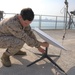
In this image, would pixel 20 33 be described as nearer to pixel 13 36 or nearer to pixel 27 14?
pixel 13 36

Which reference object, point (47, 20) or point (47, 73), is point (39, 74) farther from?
point (47, 20)

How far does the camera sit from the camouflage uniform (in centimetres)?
330

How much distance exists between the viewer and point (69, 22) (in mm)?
10789

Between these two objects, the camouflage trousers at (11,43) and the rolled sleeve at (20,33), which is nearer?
the rolled sleeve at (20,33)

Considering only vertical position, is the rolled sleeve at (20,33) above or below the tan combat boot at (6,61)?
above

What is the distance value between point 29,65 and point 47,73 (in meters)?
0.41

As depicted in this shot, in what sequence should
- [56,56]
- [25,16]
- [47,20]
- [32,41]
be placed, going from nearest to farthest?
[25,16], [32,41], [56,56], [47,20]

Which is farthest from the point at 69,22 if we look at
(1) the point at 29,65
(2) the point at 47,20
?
(1) the point at 29,65

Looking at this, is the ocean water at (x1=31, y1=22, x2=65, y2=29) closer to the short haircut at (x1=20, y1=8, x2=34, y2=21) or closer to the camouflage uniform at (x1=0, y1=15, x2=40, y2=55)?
the camouflage uniform at (x1=0, y1=15, x2=40, y2=55)

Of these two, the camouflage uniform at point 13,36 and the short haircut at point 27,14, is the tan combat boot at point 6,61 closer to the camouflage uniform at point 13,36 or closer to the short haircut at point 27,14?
the camouflage uniform at point 13,36

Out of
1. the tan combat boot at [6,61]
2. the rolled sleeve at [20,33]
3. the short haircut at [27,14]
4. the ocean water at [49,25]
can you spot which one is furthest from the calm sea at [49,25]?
the short haircut at [27,14]

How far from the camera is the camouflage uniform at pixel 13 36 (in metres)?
3.30

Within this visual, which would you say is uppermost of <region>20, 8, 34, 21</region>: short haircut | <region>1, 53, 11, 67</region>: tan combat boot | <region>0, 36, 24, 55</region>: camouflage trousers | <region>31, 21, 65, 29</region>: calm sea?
<region>20, 8, 34, 21</region>: short haircut

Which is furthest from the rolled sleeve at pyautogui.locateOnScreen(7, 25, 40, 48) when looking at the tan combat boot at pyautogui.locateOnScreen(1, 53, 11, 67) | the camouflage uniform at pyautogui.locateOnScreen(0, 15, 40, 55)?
the tan combat boot at pyautogui.locateOnScreen(1, 53, 11, 67)
